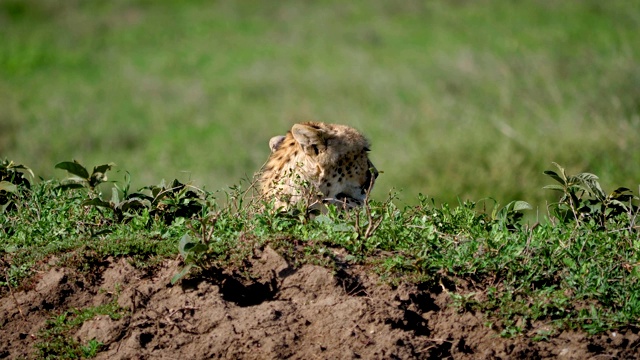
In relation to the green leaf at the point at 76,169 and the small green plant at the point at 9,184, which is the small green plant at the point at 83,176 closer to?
the green leaf at the point at 76,169

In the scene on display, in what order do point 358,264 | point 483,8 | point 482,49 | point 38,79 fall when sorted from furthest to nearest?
1. point 483,8
2. point 38,79
3. point 482,49
4. point 358,264

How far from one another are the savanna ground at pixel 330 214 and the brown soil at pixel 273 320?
1 cm

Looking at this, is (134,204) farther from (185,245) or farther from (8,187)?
(185,245)

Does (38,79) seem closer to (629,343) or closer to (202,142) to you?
(202,142)

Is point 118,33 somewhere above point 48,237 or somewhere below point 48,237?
above

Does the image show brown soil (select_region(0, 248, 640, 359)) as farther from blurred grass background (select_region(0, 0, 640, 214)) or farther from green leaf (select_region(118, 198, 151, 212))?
blurred grass background (select_region(0, 0, 640, 214))

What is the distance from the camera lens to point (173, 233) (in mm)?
5281

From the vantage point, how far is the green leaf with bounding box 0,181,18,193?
5.67 meters

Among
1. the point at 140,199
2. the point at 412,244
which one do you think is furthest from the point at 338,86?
the point at 412,244

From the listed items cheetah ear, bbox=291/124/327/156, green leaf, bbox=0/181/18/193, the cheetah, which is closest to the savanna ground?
green leaf, bbox=0/181/18/193

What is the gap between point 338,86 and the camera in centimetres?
1748

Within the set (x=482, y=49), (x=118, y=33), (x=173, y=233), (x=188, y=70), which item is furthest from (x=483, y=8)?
(x=173, y=233)

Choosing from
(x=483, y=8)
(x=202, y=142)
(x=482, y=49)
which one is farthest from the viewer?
(x=483, y=8)

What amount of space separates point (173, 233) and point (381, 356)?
4.74 feet
